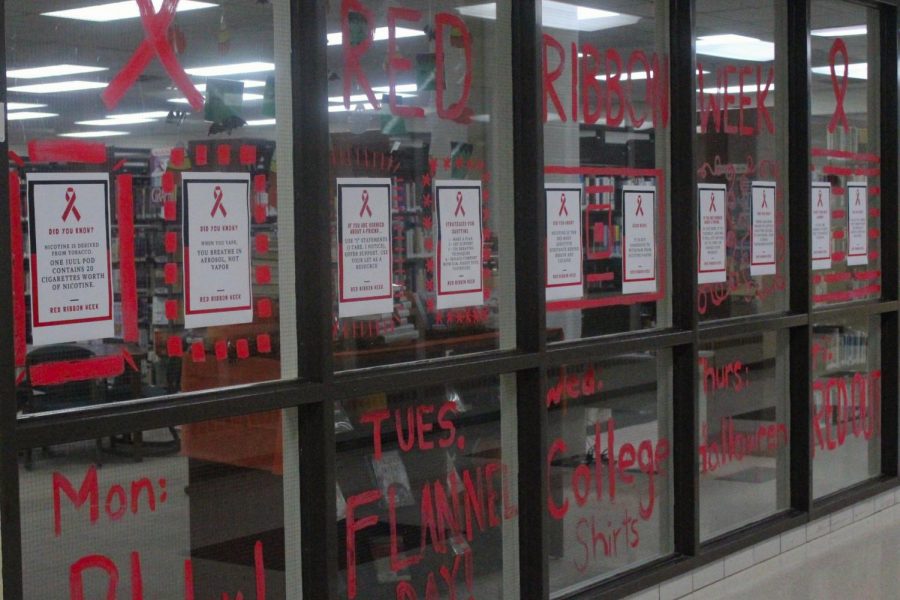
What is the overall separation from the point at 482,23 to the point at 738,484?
2.35m

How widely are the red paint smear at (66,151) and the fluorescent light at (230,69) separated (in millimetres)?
339

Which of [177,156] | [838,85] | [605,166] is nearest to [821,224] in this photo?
[838,85]

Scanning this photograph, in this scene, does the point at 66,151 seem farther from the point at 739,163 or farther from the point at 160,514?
the point at 739,163

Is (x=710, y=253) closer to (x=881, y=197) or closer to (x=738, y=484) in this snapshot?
(x=738, y=484)

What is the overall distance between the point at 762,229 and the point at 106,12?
10.1ft

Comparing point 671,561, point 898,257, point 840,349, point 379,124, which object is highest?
point 379,124

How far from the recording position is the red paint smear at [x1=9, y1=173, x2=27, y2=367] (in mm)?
2443

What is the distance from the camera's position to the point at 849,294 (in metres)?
5.43

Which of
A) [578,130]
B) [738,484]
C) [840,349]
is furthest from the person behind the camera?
[840,349]

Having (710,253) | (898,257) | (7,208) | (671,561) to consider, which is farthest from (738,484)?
(7,208)

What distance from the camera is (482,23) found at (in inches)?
141

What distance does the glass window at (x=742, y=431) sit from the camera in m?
4.56

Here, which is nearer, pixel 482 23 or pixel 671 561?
pixel 482 23

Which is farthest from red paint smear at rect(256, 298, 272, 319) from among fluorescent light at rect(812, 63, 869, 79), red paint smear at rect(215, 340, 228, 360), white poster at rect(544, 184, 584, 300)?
fluorescent light at rect(812, 63, 869, 79)
